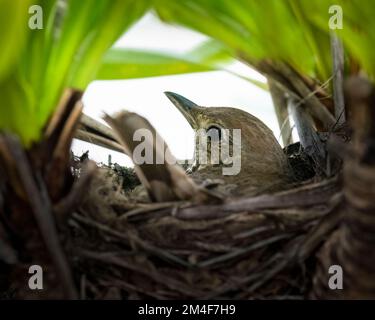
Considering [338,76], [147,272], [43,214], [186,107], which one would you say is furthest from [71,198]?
[186,107]

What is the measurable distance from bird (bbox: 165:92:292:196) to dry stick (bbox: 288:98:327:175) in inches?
5.0

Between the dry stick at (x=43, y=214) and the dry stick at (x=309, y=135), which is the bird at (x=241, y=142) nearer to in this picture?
the dry stick at (x=309, y=135)

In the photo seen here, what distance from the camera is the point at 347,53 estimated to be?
986mm

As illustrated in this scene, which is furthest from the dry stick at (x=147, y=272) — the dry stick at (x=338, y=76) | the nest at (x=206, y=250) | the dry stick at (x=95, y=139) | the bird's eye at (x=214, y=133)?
the bird's eye at (x=214, y=133)

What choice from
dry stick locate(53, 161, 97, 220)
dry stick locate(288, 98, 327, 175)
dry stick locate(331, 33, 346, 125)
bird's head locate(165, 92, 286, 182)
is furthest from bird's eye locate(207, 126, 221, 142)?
dry stick locate(53, 161, 97, 220)

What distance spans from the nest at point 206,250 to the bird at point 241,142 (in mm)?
471

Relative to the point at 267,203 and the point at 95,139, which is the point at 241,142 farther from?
the point at 267,203

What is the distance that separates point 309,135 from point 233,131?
34 cm

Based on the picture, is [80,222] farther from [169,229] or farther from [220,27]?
[220,27]

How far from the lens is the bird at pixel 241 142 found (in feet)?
4.30

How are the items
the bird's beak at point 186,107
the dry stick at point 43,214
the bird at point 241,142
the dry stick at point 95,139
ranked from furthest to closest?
the bird's beak at point 186,107 → the bird at point 241,142 → the dry stick at point 95,139 → the dry stick at point 43,214

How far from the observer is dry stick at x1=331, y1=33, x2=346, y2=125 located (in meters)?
0.93

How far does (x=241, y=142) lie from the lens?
1423 millimetres
